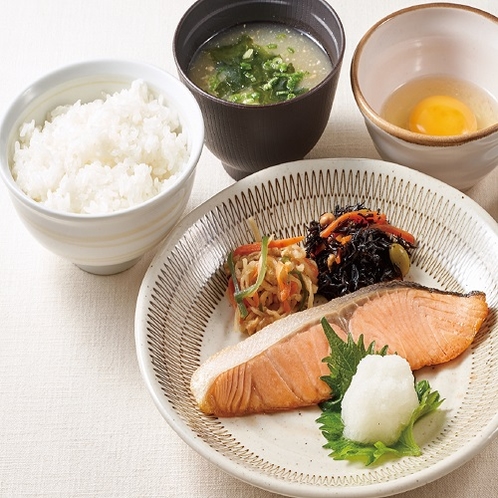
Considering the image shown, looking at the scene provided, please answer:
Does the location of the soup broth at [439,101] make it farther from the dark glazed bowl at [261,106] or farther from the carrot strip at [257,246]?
the carrot strip at [257,246]

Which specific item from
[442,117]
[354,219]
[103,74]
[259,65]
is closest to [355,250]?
[354,219]

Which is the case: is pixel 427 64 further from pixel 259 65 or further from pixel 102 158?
pixel 102 158

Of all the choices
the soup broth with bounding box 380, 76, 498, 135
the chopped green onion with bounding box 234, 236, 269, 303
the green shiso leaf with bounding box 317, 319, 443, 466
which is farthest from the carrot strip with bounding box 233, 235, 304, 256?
the soup broth with bounding box 380, 76, 498, 135

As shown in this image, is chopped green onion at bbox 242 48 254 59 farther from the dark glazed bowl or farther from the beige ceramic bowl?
the beige ceramic bowl

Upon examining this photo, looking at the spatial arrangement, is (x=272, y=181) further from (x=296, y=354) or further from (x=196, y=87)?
(x=296, y=354)

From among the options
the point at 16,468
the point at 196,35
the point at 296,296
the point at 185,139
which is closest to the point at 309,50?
the point at 196,35

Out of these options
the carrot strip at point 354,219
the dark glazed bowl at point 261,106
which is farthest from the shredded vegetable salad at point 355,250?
the dark glazed bowl at point 261,106
